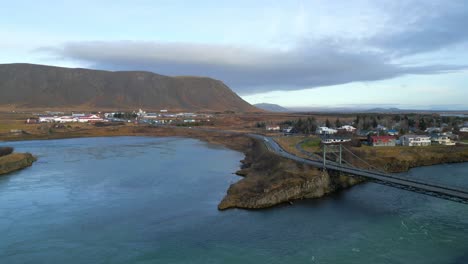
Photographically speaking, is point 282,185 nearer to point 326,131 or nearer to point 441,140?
point 441,140

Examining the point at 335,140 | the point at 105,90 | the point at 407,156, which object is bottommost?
the point at 407,156

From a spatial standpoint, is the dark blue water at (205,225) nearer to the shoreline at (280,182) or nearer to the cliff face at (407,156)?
the shoreline at (280,182)

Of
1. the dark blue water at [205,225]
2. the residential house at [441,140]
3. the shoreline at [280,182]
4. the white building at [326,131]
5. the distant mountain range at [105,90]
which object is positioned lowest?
the dark blue water at [205,225]

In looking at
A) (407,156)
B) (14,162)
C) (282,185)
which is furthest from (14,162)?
(407,156)

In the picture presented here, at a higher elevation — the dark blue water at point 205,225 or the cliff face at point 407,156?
the cliff face at point 407,156

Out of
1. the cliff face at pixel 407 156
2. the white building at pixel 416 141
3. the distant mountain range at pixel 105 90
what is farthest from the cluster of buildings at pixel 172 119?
the cliff face at pixel 407 156
